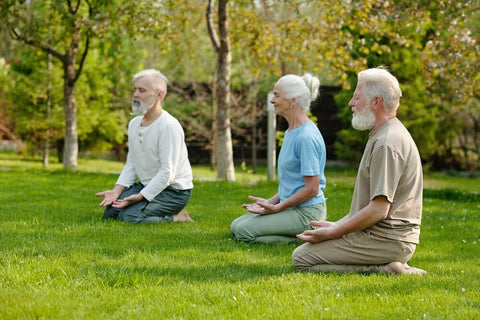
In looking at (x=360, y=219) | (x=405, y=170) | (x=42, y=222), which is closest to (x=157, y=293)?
(x=360, y=219)

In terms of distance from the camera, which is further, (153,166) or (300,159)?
(153,166)

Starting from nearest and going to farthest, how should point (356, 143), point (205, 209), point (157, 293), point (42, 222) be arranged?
point (157, 293) → point (42, 222) → point (205, 209) → point (356, 143)

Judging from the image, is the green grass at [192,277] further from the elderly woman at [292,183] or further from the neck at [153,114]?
the neck at [153,114]

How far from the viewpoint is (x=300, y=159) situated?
5.79 meters

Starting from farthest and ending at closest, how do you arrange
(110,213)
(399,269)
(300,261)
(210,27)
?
(210,27) → (110,213) → (300,261) → (399,269)

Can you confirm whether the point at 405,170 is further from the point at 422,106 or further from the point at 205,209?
the point at 422,106

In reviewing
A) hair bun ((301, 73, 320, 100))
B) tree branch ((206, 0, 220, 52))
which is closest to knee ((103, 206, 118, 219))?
hair bun ((301, 73, 320, 100))

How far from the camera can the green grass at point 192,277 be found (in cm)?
367

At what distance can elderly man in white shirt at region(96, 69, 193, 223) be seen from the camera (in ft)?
22.5

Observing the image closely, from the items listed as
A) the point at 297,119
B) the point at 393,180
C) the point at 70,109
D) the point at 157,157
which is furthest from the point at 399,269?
the point at 70,109

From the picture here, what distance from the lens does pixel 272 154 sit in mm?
12477

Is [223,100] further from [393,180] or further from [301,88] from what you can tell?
[393,180]

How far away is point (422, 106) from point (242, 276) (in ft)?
49.9

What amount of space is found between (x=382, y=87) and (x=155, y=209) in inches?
130
